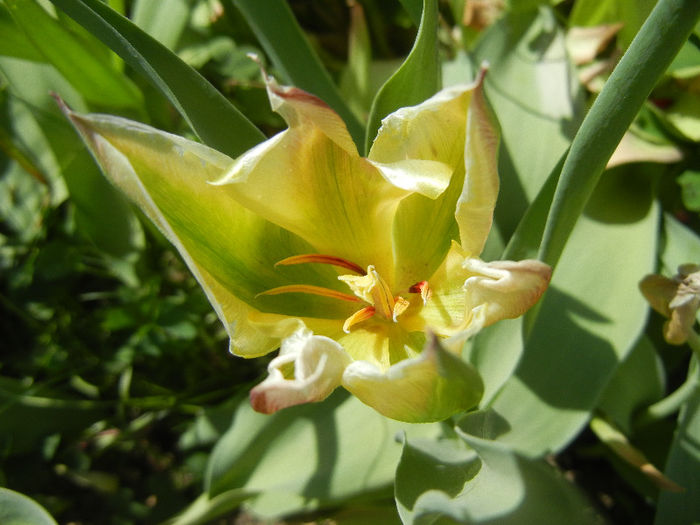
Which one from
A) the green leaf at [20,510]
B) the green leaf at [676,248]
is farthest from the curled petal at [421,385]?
the green leaf at [676,248]

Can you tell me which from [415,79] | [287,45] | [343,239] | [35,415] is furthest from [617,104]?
[35,415]

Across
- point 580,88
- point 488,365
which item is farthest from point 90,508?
point 580,88

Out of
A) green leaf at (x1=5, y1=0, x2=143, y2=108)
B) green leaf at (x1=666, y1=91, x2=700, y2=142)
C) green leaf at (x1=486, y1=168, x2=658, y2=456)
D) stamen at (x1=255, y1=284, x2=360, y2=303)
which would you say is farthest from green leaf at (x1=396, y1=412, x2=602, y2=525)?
green leaf at (x1=5, y1=0, x2=143, y2=108)

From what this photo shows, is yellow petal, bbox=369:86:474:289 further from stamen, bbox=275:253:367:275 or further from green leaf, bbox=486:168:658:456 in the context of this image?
green leaf, bbox=486:168:658:456

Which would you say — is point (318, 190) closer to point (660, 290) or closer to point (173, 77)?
→ point (173, 77)

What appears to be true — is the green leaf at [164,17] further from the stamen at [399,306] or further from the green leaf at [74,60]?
the stamen at [399,306]

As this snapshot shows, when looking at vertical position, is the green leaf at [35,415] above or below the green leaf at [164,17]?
below
